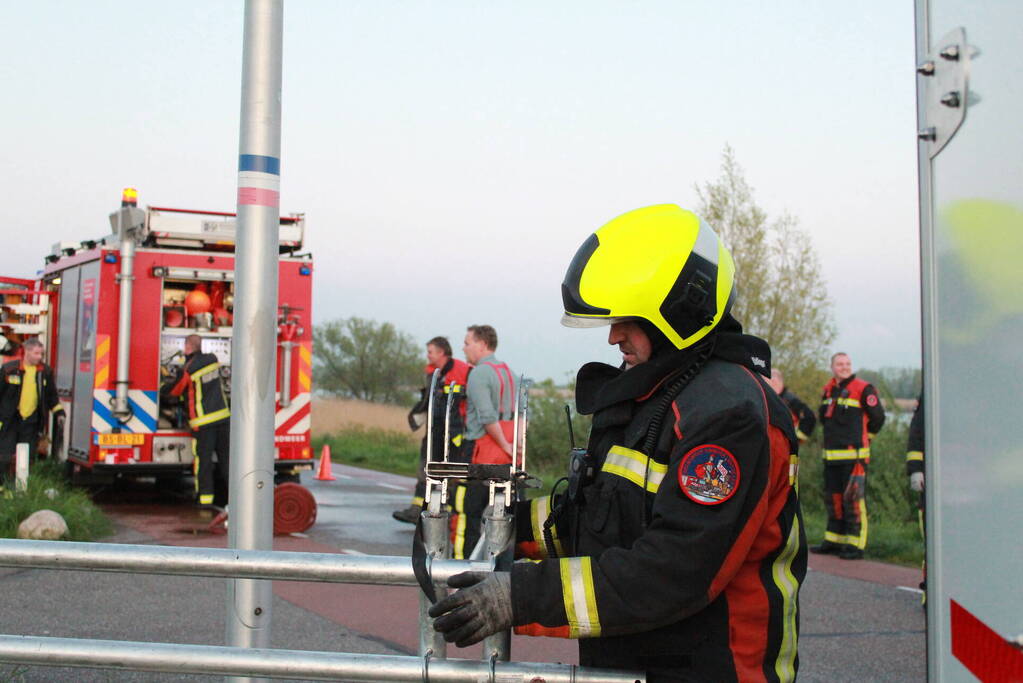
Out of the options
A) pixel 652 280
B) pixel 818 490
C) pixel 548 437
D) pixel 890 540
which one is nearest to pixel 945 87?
pixel 652 280

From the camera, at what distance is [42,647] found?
220cm

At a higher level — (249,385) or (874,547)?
(249,385)

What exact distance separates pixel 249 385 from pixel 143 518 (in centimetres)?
836

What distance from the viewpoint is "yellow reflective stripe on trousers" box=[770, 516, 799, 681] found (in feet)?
7.00

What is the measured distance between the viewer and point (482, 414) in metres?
8.93

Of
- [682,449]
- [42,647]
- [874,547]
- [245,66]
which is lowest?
[874,547]

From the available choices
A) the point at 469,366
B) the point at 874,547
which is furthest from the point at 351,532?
the point at 874,547

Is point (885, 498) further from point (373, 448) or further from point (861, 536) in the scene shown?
point (373, 448)

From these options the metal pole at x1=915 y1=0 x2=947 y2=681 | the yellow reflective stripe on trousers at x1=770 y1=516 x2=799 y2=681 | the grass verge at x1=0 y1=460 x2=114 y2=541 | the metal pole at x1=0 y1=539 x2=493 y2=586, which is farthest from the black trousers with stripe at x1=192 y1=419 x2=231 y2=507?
the metal pole at x1=915 y1=0 x2=947 y2=681

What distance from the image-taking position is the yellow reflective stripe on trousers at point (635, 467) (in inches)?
82.3

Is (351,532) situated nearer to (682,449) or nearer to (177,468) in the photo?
(177,468)

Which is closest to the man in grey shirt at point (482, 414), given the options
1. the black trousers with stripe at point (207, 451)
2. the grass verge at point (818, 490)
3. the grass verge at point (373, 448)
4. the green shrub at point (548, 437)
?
the grass verge at point (818, 490)

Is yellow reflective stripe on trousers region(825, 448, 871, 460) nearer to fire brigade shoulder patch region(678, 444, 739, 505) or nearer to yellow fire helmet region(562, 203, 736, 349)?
yellow fire helmet region(562, 203, 736, 349)

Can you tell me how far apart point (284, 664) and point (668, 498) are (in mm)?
835
